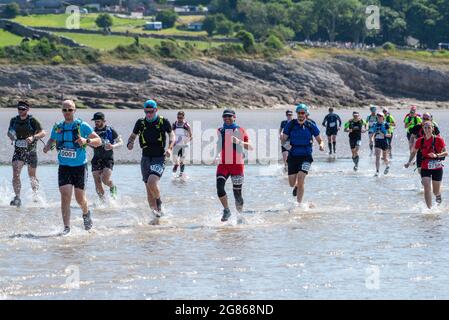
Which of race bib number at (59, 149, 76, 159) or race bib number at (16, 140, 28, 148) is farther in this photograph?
race bib number at (16, 140, 28, 148)

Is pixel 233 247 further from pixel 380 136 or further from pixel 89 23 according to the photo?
pixel 89 23

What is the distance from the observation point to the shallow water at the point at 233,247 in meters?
13.6

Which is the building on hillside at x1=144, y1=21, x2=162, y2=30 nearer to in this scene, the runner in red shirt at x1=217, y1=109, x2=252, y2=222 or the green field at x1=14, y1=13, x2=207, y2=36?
the green field at x1=14, y1=13, x2=207, y2=36

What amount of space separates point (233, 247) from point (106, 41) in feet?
312

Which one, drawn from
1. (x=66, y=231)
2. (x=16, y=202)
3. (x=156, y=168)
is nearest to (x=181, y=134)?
(x=16, y=202)

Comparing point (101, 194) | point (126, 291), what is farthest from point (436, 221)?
point (126, 291)

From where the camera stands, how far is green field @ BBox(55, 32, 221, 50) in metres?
106

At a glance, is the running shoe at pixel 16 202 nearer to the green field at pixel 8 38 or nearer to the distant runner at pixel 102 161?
the distant runner at pixel 102 161

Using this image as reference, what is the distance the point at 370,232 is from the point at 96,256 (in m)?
4.63

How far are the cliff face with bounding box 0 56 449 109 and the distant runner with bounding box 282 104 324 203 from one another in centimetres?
5931

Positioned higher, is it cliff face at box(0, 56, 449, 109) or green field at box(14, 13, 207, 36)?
green field at box(14, 13, 207, 36)

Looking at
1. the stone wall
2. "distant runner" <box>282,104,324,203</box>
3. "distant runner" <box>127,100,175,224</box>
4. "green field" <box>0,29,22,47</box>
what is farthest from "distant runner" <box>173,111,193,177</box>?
"green field" <box>0,29,22,47</box>

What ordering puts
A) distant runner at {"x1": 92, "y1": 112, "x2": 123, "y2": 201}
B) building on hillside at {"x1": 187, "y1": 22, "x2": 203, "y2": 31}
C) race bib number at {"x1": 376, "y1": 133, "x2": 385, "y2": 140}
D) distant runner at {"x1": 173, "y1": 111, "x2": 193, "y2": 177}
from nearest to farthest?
distant runner at {"x1": 92, "y1": 112, "x2": 123, "y2": 201} < distant runner at {"x1": 173, "y1": 111, "x2": 193, "y2": 177} < race bib number at {"x1": 376, "y1": 133, "x2": 385, "y2": 140} < building on hillside at {"x1": 187, "y1": 22, "x2": 203, "y2": 31}

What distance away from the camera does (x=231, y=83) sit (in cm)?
9275
